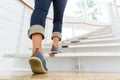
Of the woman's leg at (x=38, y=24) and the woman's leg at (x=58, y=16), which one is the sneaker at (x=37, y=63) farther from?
the woman's leg at (x=58, y=16)

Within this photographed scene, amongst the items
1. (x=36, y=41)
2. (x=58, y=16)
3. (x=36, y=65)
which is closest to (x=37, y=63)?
(x=36, y=65)

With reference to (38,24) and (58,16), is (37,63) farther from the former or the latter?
(58,16)

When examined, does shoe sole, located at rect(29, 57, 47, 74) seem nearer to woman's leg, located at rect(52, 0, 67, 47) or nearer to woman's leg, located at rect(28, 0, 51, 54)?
woman's leg, located at rect(28, 0, 51, 54)

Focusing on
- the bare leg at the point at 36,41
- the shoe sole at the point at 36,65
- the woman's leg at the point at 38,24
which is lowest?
the shoe sole at the point at 36,65

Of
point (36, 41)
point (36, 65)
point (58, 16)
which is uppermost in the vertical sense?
point (58, 16)

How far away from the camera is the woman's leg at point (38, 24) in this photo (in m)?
0.94

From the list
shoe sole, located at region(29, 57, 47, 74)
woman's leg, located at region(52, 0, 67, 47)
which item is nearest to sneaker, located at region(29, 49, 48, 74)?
shoe sole, located at region(29, 57, 47, 74)

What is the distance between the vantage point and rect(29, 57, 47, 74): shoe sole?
88 centimetres

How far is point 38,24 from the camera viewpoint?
95cm

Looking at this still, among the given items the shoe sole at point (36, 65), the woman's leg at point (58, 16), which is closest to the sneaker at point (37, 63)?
the shoe sole at point (36, 65)

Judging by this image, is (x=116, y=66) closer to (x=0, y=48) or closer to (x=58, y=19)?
(x=58, y=19)

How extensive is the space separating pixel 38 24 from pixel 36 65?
0.76 ft

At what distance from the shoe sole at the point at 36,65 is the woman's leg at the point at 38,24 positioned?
72 mm

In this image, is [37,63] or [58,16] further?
[58,16]
